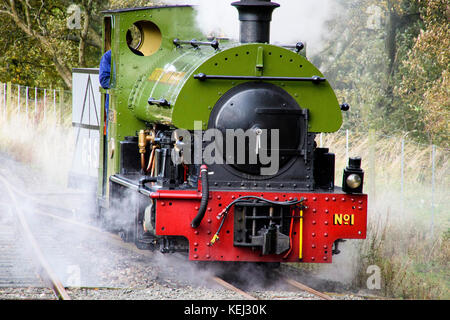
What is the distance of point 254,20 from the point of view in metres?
6.52

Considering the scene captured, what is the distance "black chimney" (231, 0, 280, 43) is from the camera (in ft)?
21.2

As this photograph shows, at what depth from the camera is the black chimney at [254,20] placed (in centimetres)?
646

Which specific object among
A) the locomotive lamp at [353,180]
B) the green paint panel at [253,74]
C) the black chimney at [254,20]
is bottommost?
the locomotive lamp at [353,180]

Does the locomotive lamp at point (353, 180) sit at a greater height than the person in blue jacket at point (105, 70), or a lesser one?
lesser

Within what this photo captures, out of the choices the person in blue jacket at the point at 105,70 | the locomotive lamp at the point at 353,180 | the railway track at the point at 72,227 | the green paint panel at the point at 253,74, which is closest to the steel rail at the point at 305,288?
the railway track at the point at 72,227

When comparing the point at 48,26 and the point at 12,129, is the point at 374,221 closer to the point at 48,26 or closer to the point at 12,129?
the point at 48,26

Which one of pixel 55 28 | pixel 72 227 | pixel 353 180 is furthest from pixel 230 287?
pixel 55 28

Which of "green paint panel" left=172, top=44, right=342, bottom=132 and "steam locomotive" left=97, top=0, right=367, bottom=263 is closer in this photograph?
"steam locomotive" left=97, top=0, right=367, bottom=263

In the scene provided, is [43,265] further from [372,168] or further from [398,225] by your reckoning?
[372,168]

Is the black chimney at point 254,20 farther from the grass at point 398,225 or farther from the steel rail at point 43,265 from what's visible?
the steel rail at point 43,265

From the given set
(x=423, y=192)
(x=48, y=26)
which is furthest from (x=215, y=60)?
(x=48, y=26)

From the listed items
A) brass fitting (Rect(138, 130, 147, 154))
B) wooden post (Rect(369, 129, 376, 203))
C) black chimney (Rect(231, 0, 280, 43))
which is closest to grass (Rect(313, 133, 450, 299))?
wooden post (Rect(369, 129, 376, 203))

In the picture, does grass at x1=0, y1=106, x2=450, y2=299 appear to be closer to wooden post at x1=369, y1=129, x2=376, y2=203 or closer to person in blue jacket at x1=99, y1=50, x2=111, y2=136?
wooden post at x1=369, y1=129, x2=376, y2=203

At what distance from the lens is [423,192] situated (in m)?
10.2
